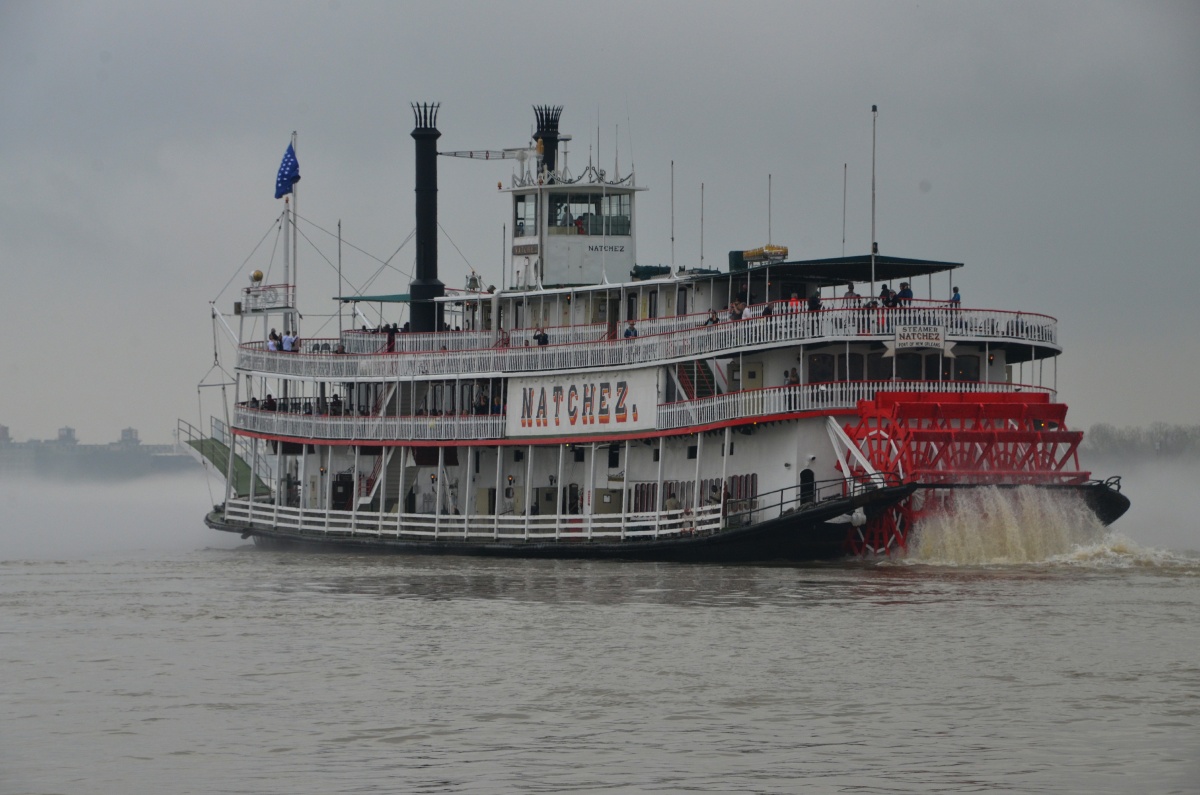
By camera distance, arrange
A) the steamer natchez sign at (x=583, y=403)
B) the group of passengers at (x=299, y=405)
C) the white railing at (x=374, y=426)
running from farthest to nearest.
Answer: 1. the group of passengers at (x=299, y=405)
2. the white railing at (x=374, y=426)
3. the steamer natchez sign at (x=583, y=403)

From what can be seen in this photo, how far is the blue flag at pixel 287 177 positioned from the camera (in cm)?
4731

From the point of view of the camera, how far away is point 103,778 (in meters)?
14.5

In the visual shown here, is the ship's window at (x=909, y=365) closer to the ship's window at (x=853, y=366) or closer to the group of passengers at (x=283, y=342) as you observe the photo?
the ship's window at (x=853, y=366)

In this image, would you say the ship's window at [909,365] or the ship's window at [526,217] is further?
the ship's window at [526,217]

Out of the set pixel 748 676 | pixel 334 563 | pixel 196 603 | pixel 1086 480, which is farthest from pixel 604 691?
pixel 334 563

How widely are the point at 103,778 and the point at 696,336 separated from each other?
2338cm

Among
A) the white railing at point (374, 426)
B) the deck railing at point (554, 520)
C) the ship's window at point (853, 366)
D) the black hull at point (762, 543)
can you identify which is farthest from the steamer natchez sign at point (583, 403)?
the ship's window at point (853, 366)

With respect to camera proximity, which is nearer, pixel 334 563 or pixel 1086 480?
pixel 1086 480

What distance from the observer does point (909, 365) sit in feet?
118

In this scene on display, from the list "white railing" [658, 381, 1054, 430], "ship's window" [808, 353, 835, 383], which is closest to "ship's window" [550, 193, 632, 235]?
"white railing" [658, 381, 1054, 430]

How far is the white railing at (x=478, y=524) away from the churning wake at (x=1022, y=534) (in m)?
4.64

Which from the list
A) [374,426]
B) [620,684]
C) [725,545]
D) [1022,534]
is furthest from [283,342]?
[620,684]

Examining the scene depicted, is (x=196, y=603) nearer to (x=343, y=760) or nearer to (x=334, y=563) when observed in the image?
(x=334, y=563)

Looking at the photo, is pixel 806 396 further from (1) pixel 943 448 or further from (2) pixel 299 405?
(2) pixel 299 405
